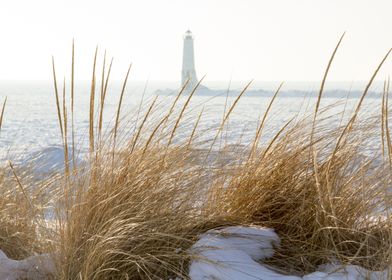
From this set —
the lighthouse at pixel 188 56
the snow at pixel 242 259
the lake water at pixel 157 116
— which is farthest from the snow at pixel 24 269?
the lighthouse at pixel 188 56

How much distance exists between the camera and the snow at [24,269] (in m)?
1.88

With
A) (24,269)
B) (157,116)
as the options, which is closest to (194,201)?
(157,116)

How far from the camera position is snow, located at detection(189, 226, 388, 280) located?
168cm

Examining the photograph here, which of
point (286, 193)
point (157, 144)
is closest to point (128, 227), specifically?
point (157, 144)

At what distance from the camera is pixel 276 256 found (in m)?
1.96

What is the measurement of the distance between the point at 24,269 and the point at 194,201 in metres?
0.62

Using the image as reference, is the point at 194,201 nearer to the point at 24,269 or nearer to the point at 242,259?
the point at 242,259

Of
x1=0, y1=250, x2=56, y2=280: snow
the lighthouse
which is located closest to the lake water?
x1=0, y1=250, x2=56, y2=280: snow

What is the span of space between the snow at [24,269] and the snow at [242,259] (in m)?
0.52

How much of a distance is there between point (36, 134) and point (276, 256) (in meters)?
9.52

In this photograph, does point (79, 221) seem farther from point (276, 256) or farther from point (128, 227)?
point (276, 256)

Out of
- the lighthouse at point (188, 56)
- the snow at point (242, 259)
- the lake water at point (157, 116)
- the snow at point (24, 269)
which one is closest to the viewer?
the snow at point (242, 259)

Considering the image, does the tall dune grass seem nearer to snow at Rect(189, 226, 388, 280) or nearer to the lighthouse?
snow at Rect(189, 226, 388, 280)

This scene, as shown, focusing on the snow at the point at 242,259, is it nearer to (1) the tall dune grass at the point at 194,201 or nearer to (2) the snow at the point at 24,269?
(1) the tall dune grass at the point at 194,201
